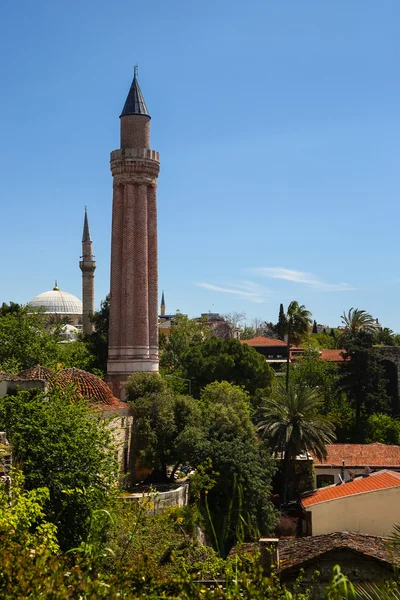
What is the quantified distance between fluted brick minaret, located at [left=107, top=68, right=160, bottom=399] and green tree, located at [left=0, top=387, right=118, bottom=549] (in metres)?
17.7

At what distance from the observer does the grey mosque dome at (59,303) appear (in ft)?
342

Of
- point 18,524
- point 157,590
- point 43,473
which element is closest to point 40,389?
point 43,473

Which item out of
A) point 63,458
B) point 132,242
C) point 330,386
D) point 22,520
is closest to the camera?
point 22,520

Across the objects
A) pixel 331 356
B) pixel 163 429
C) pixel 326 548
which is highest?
pixel 331 356

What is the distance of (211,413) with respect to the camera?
27.2 meters

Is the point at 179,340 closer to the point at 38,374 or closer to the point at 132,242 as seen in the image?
the point at 132,242

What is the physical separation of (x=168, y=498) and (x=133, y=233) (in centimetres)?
1677

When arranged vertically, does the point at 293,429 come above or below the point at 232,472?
above

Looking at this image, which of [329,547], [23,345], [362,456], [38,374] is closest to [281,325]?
[362,456]

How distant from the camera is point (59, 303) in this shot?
106 metres

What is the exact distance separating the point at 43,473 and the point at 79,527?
1.33 meters

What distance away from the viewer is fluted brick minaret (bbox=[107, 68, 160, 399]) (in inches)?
1409

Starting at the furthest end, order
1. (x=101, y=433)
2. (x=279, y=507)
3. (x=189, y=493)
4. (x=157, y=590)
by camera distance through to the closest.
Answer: (x=279, y=507)
(x=189, y=493)
(x=101, y=433)
(x=157, y=590)

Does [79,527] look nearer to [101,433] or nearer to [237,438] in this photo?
[101,433]
